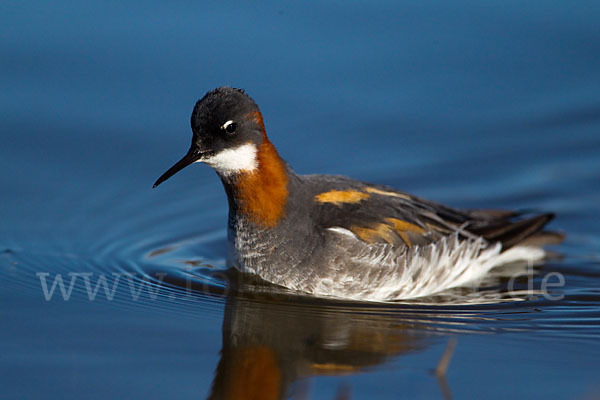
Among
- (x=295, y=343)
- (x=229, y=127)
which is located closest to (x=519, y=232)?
(x=295, y=343)

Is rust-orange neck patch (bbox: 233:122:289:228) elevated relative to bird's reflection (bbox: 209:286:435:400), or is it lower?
elevated

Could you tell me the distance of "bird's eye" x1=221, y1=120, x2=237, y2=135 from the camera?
6.82 meters

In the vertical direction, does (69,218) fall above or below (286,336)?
above

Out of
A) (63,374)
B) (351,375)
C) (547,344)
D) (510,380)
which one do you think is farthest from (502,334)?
(63,374)

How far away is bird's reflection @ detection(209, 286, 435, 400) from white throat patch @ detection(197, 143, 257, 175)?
104cm

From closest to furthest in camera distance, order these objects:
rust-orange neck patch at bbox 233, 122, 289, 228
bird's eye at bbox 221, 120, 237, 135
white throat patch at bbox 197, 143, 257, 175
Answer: bird's eye at bbox 221, 120, 237, 135 → white throat patch at bbox 197, 143, 257, 175 → rust-orange neck patch at bbox 233, 122, 289, 228

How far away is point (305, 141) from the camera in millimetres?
9617

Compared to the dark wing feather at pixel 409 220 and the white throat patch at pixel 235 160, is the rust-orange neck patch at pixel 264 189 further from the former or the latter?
the dark wing feather at pixel 409 220

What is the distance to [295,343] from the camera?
6305mm

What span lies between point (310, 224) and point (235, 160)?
0.82m

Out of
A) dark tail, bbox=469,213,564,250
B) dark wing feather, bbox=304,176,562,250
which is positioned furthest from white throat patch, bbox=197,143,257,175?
dark tail, bbox=469,213,564,250

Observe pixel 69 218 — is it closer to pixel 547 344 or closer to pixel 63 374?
pixel 63 374

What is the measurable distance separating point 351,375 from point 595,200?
14.4 feet

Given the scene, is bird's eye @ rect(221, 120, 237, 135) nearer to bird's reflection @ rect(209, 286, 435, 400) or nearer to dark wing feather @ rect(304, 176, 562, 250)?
dark wing feather @ rect(304, 176, 562, 250)
